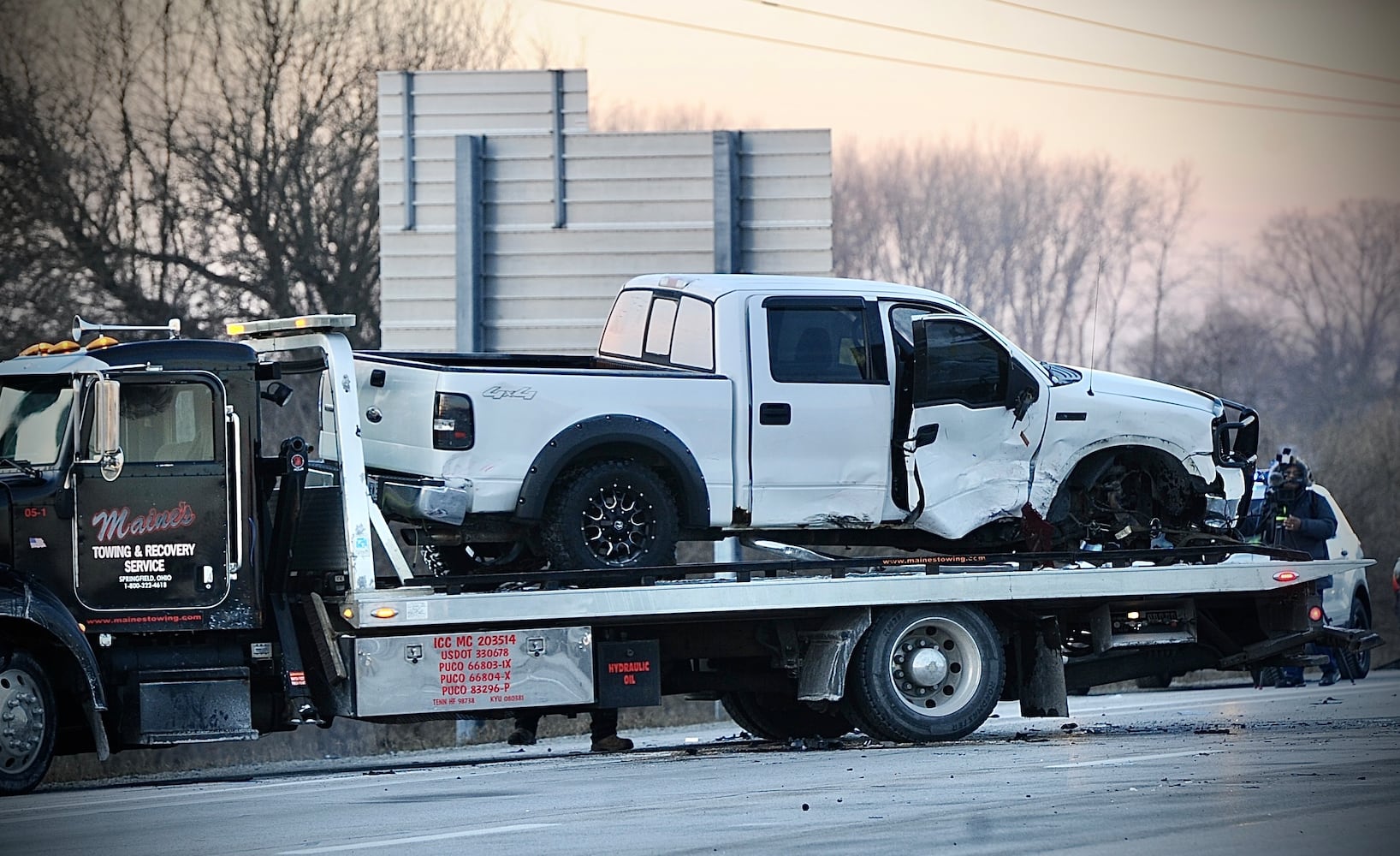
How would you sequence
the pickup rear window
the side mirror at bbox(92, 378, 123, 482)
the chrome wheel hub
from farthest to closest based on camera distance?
1. the pickup rear window
2. the side mirror at bbox(92, 378, 123, 482)
3. the chrome wheel hub

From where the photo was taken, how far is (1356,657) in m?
18.8

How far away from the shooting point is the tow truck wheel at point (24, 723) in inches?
428

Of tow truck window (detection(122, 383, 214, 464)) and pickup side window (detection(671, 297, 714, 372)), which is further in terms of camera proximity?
pickup side window (detection(671, 297, 714, 372))

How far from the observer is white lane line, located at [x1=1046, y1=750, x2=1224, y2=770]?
10742 mm

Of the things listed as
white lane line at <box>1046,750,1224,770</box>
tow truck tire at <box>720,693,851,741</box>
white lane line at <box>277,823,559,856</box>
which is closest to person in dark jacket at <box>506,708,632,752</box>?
tow truck tire at <box>720,693,851,741</box>

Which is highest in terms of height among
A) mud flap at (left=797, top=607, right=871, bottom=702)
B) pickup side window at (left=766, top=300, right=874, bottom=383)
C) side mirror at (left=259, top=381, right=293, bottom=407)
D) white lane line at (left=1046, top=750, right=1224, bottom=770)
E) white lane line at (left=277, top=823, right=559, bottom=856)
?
pickup side window at (left=766, top=300, right=874, bottom=383)

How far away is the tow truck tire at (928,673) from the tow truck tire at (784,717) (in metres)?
1.47

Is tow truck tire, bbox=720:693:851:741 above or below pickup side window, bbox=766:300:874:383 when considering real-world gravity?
below

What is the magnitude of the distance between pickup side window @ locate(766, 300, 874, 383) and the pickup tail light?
2051 mm

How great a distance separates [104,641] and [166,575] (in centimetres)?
52

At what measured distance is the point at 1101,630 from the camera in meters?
13.0

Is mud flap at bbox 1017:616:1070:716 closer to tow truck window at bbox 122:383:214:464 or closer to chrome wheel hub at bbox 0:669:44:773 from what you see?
tow truck window at bbox 122:383:214:464

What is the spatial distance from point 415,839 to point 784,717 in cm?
572

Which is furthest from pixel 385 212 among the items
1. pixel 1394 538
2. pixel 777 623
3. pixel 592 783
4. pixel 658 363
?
pixel 1394 538
